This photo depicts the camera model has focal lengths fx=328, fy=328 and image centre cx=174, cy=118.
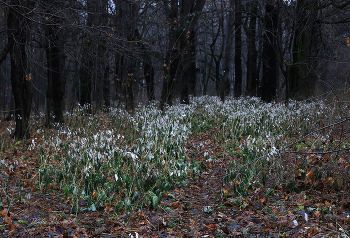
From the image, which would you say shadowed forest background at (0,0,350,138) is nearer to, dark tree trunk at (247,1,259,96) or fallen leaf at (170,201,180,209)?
dark tree trunk at (247,1,259,96)

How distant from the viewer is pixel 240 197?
169 inches

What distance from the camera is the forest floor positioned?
11.1ft

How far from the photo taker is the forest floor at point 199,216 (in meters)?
3.37

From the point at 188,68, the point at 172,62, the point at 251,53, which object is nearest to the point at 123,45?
the point at 172,62

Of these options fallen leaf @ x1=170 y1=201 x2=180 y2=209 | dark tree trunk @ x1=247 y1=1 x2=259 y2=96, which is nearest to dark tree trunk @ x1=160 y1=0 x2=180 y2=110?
dark tree trunk @ x1=247 y1=1 x2=259 y2=96

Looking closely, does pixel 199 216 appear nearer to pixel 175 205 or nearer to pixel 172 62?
pixel 175 205

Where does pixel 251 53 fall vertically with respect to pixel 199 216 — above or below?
above

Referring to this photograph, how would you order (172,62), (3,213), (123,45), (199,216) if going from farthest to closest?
1. (172,62)
2. (123,45)
3. (199,216)
4. (3,213)

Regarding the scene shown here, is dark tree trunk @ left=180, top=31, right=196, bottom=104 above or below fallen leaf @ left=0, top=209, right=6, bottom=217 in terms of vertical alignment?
above

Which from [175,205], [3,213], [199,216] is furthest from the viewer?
[175,205]

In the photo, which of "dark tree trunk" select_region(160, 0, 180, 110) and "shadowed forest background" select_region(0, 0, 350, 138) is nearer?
"shadowed forest background" select_region(0, 0, 350, 138)

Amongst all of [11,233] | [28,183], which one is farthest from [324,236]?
[28,183]

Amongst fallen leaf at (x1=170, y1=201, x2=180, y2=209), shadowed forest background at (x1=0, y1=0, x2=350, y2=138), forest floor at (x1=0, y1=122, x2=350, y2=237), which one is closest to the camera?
forest floor at (x1=0, y1=122, x2=350, y2=237)

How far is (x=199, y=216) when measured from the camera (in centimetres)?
394
